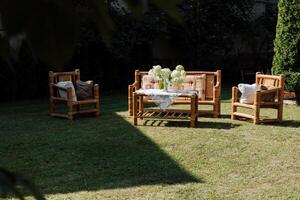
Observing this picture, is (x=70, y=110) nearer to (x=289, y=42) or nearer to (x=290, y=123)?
(x=290, y=123)

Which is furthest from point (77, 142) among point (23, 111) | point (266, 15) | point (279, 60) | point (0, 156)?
point (266, 15)

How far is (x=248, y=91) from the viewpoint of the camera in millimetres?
8078

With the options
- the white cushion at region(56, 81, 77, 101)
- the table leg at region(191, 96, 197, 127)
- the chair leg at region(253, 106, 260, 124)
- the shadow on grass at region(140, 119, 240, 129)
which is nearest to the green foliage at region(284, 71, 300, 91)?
the chair leg at region(253, 106, 260, 124)

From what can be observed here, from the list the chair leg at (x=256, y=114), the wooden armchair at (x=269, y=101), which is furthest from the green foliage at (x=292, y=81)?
the chair leg at (x=256, y=114)

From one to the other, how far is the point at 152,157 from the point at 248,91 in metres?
3.02

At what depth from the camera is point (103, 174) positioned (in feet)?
16.4

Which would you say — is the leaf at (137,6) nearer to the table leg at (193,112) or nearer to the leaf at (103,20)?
the leaf at (103,20)

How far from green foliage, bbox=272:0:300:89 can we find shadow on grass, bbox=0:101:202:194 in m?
4.06

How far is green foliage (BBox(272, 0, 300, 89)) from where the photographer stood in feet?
32.8

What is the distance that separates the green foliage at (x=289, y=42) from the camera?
32.8 ft

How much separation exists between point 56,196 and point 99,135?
8.95 feet

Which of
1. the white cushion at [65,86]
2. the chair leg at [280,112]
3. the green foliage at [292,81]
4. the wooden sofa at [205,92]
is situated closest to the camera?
the chair leg at [280,112]

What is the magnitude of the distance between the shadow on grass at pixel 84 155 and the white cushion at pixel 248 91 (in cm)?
203

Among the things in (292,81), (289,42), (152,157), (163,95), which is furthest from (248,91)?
(152,157)
